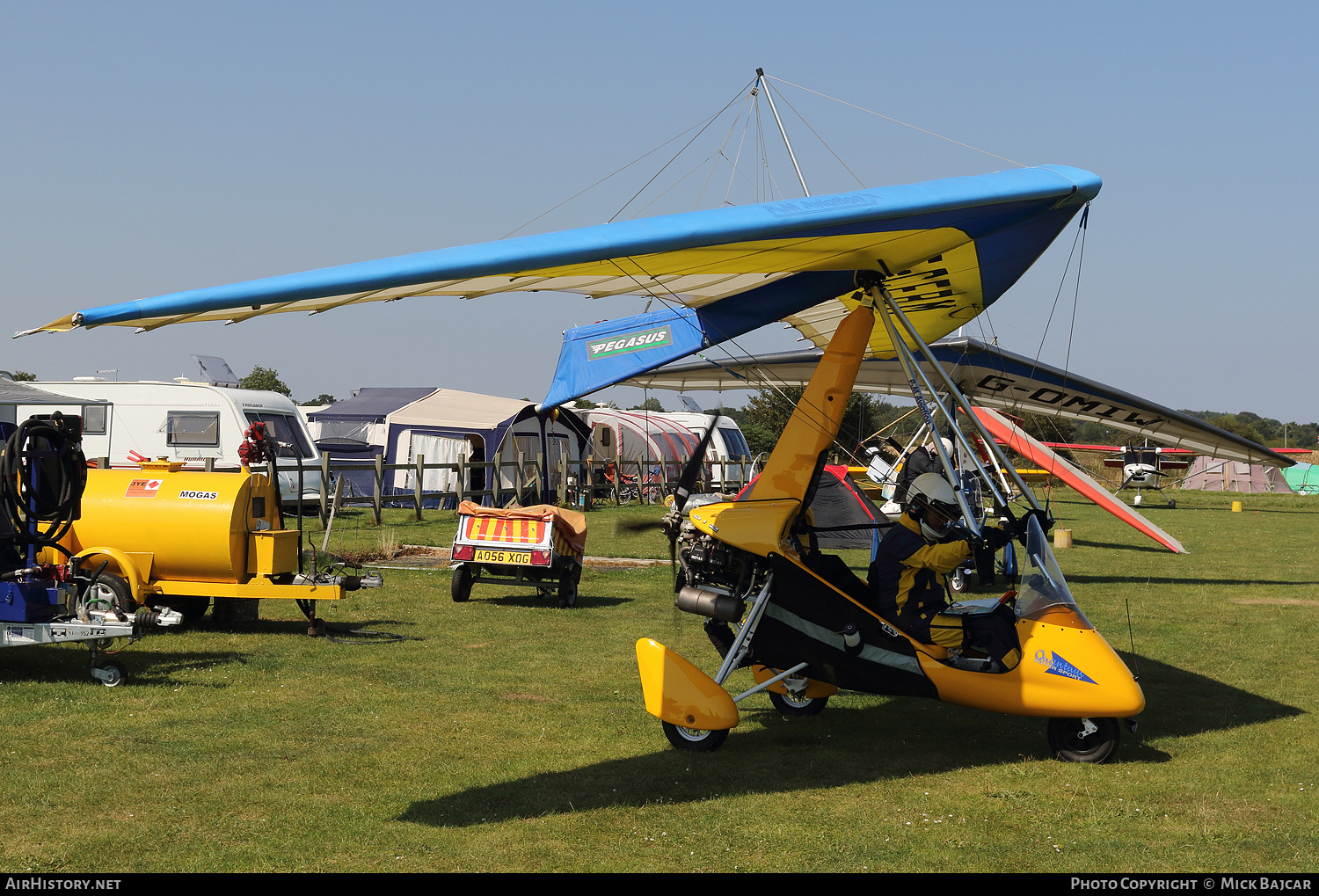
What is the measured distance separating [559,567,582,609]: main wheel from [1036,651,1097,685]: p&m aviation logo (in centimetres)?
701

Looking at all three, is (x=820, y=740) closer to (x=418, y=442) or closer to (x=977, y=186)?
(x=977, y=186)

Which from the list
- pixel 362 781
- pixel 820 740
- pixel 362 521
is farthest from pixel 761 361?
pixel 362 781

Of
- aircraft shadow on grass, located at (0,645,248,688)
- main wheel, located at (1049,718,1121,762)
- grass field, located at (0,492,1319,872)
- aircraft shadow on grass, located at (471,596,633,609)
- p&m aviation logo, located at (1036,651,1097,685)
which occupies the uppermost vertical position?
p&m aviation logo, located at (1036,651,1097,685)

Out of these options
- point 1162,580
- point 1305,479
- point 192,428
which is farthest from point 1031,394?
point 1305,479

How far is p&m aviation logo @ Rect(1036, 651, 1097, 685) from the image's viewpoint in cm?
633

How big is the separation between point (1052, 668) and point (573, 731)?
319 cm

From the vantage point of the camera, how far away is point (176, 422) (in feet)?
71.9

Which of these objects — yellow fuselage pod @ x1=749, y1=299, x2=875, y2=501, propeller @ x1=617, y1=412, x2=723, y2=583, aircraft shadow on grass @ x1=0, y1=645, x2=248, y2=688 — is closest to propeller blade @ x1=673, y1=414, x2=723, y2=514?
propeller @ x1=617, y1=412, x2=723, y2=583

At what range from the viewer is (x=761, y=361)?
1775cm

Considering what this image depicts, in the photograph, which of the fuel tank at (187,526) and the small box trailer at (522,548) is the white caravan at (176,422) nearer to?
the small box trailer at (522,548)

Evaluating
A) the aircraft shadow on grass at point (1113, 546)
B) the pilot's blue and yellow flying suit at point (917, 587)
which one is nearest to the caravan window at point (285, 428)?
the aircraft shadow on grass at point (1113, 546)

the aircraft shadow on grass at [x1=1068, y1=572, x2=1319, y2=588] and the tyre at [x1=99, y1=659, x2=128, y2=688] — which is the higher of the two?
the aircraft shadow on grass at [x1=1068, y1=572, x2=1319, y2=588]

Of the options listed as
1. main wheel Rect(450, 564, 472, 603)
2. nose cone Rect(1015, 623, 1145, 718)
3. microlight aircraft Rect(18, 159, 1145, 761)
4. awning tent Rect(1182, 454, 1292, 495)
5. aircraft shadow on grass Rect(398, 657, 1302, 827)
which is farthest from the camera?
awning tent Rect(1182, 454, 1292, 495)

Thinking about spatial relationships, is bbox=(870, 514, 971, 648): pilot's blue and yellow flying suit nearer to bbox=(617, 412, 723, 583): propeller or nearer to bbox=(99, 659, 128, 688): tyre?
bbox=(617, 412, 723, 583): propeller
